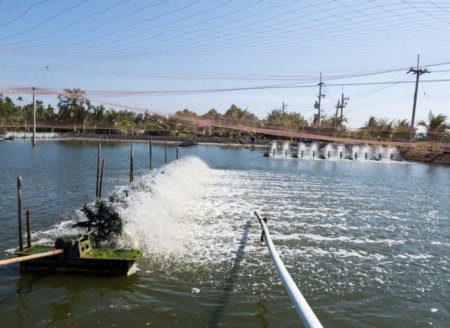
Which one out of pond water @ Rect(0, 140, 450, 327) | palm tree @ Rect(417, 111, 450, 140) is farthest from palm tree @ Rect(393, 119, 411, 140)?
pond water @ Rect(0, 140, 450, 327)

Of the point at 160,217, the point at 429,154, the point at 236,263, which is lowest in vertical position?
the point at 236,263

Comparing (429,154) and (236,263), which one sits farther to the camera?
(429,154)

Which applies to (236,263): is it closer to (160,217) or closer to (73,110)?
(160,217)

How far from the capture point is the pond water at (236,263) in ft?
27.3

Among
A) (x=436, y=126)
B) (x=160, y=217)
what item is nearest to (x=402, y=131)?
(x=436, y=126)

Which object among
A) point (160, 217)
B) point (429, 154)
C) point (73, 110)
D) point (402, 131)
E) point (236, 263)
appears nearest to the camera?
point (236, 263)

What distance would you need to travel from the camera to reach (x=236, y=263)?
11.3 meters

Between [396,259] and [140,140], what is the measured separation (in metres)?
87.5

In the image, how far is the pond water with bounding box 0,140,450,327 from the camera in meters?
8.31

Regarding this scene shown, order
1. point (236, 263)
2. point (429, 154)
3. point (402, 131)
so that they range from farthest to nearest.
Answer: point (402, 131), point (429, 154), point (236, 263)

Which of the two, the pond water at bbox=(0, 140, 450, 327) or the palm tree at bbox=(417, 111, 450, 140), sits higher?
the palm tree at bbox=(417, 111, 450, 140)

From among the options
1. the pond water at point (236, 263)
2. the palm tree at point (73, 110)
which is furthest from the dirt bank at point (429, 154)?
the palm tree at point (73, 110)

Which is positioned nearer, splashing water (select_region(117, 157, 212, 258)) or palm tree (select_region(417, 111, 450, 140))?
splashing water (select_region(117, 157, 212, 258))

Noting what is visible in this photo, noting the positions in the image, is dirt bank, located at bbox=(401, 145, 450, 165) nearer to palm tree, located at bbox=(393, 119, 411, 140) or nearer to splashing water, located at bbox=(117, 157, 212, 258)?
palm tree, located at bbox=(393, 119, 411, 140)
